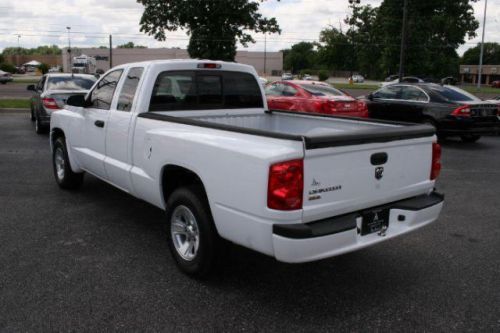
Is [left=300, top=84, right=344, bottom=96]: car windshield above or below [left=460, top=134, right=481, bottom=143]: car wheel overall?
above

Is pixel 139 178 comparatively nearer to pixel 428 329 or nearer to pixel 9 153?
pixel 428 329

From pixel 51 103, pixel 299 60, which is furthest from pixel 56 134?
pixel 299 60

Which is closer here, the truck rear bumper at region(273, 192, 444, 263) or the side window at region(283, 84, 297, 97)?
the truck rear bumper at region(273, 192, 444, 263)

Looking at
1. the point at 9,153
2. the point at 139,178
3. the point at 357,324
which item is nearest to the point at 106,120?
the point at 139,178

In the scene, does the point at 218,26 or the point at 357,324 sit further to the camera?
the point at 218,26

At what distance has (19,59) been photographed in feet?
425

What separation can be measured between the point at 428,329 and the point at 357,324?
Result: 484 mm

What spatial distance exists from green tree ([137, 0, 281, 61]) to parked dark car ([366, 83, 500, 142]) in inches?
1329

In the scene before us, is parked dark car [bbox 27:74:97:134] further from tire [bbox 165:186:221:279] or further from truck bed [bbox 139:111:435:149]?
tire [bbox 165:186:221:279]

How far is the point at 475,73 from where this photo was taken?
109 m

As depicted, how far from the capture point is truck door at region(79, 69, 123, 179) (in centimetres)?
562

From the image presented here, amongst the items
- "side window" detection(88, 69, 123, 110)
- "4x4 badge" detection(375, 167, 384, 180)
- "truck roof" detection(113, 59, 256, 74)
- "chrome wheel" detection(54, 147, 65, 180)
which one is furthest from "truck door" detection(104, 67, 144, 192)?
"4x4 badge" detection(375, 167, 384, 180)

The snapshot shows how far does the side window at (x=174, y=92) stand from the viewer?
508cm

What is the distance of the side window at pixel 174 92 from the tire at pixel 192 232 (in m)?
1.23
